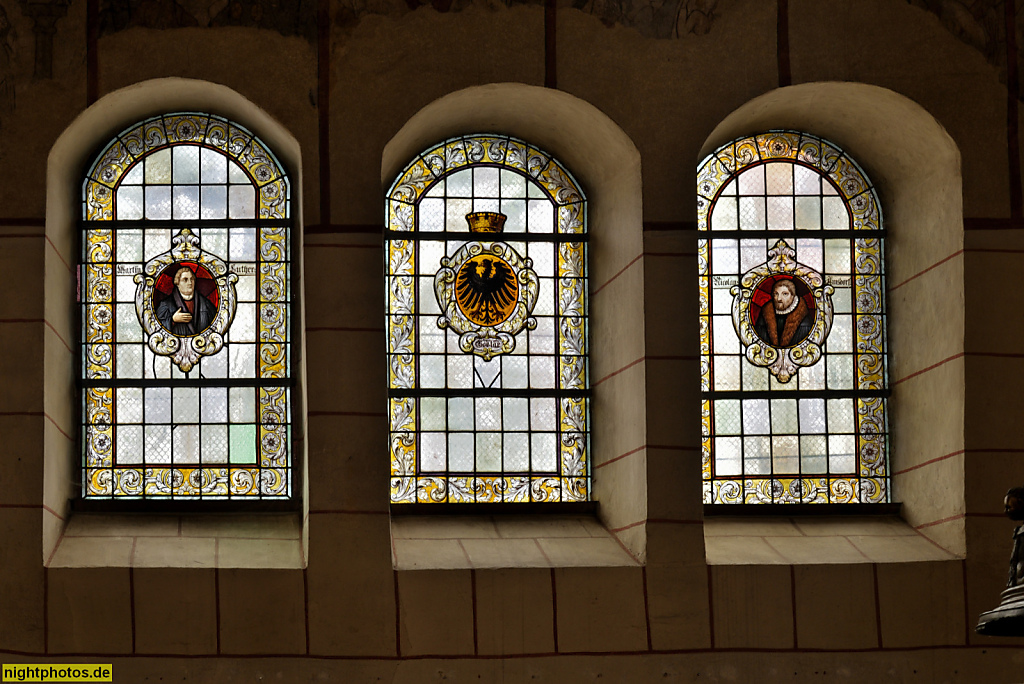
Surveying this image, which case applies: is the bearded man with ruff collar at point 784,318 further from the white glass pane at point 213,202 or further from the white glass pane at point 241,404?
the white glass pane at point 213,202

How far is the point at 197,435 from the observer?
7.65 m

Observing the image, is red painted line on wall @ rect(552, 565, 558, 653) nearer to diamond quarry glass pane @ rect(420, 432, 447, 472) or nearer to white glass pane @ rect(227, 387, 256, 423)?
diamond quarry glass pane @ rect(420, 432, 447, 472)

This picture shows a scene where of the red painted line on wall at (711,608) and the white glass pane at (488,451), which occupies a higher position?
the white glass pane at (488,451)

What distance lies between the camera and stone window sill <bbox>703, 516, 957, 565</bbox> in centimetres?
736

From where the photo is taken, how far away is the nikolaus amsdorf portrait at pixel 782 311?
802 centimetres

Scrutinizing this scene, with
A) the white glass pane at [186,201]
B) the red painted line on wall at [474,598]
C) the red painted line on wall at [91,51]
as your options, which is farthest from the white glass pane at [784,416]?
the red painted line on wall at [91,51]

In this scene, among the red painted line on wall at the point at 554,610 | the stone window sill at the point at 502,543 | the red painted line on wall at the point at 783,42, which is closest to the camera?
the red painted line on wall at the point at 554,610

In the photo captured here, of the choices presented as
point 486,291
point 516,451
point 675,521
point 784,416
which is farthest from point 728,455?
point 486,291

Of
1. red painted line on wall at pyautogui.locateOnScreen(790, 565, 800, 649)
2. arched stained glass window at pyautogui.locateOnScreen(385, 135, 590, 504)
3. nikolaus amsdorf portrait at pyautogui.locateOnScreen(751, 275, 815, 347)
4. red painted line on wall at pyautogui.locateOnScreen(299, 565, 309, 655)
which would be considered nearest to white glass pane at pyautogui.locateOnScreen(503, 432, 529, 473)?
arched stained glass window at pyautogui.locateOnScreen(385, 135, 590, 504)

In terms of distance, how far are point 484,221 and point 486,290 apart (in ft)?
1.37

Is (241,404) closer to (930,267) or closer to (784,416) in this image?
(784,416)

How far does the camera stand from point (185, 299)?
25.3 feet

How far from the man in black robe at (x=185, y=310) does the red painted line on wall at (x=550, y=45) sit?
2.29 meters

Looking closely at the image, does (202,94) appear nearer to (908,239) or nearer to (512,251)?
(512,251)
